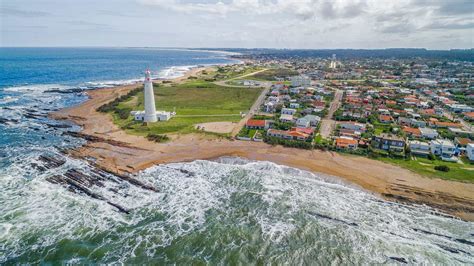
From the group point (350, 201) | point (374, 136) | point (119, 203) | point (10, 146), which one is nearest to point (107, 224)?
point (119, 203)

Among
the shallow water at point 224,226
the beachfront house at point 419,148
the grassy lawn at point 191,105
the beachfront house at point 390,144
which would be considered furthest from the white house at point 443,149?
the grassy lawn at point 191,105

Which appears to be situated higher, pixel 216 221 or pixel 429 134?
pixel 429 134

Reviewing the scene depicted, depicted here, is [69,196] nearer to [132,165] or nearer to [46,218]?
[46,218]

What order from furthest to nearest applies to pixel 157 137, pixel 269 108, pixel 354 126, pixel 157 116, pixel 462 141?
1. pixel 269 108
2. pixel 157 116
3. pixel 354 126
4. pixel 157 137
5. pixel 462 141

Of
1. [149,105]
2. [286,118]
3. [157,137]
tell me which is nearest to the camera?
[157,137]

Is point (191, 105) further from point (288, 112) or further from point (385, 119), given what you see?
point (385, 119)

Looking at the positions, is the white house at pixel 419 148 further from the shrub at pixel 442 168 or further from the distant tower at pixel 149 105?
the distant tower at pixel 149 105

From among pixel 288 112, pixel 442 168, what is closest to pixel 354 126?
pixel 288 112

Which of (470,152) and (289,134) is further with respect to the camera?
(289,134)
